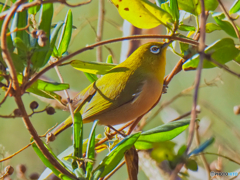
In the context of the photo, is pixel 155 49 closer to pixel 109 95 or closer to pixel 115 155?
pixel 109 95

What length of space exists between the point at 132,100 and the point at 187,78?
2834 millimetres

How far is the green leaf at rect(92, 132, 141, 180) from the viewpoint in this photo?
87 centimetres

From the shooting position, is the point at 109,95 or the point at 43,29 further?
the point at 109,95

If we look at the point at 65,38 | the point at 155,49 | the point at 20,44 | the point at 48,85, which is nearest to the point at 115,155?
the point at 48,85

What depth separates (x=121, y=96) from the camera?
142cm

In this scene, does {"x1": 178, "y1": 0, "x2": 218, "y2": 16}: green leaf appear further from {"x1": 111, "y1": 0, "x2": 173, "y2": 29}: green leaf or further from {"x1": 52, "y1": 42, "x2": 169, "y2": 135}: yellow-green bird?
{"x1": 52, "y1": 42, "x2": 169, "y2": 135}: yellow-green bird

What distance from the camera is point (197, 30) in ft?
3.52

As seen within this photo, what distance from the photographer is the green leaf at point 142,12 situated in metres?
0.98

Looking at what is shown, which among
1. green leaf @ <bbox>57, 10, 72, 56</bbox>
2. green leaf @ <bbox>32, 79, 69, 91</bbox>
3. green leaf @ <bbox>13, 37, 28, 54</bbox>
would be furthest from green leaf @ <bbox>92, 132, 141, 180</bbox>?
green leaf @ <bbox>57, 10, 72, 56</bbox>

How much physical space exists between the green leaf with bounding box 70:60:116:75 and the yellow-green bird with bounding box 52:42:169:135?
0.11 m

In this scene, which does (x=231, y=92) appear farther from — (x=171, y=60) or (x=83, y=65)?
(x=83, y=65)

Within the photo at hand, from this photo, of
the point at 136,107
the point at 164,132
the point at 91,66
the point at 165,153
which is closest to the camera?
the point at 165,153

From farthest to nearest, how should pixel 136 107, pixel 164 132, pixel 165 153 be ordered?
pixel 136 107, pixel 164 132, pixel 165 153

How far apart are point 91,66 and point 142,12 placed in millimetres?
286
